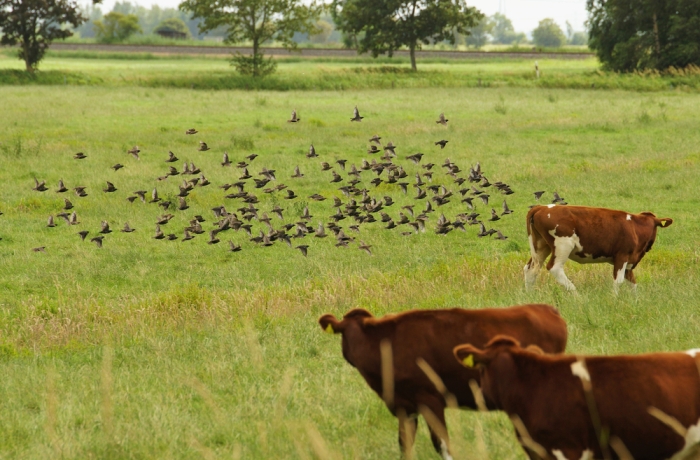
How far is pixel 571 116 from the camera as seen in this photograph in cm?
3166

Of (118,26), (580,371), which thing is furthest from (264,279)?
(118,26)

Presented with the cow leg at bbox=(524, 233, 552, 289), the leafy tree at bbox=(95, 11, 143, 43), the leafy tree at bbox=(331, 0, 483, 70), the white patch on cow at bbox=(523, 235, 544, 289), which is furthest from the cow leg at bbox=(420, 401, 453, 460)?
the leafy tree at bbox=(95, 11, 143, 43)

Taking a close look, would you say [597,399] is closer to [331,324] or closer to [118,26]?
[331,324]

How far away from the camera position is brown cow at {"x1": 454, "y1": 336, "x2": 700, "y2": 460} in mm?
4281

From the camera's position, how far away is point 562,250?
10.7 metres

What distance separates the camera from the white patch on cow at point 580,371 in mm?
4387

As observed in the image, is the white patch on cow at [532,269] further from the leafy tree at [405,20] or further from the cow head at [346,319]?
the leafy tree at [405,20]

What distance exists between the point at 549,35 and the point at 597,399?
203 m

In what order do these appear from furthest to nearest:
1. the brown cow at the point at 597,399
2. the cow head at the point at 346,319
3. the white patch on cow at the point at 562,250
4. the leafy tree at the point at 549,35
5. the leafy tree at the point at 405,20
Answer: the leafy tree at the point at 549,35
the leafy tree at the point at 405,20
the white patch on cow at the point at 562,250
the cow head at the point at 346,319
the brown cow at the point at 597,399

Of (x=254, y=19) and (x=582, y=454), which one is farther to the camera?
(x=254, y=19)

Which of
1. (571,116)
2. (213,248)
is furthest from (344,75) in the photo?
(213,248)

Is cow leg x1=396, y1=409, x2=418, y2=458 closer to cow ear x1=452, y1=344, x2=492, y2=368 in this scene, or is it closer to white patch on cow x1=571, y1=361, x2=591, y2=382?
cow ear x1=452, y1=344, x2=492, y2=368

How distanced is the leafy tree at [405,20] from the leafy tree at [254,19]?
6701mm

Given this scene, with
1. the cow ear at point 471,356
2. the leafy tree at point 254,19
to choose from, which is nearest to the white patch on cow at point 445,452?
the cow ear at point 471,356
